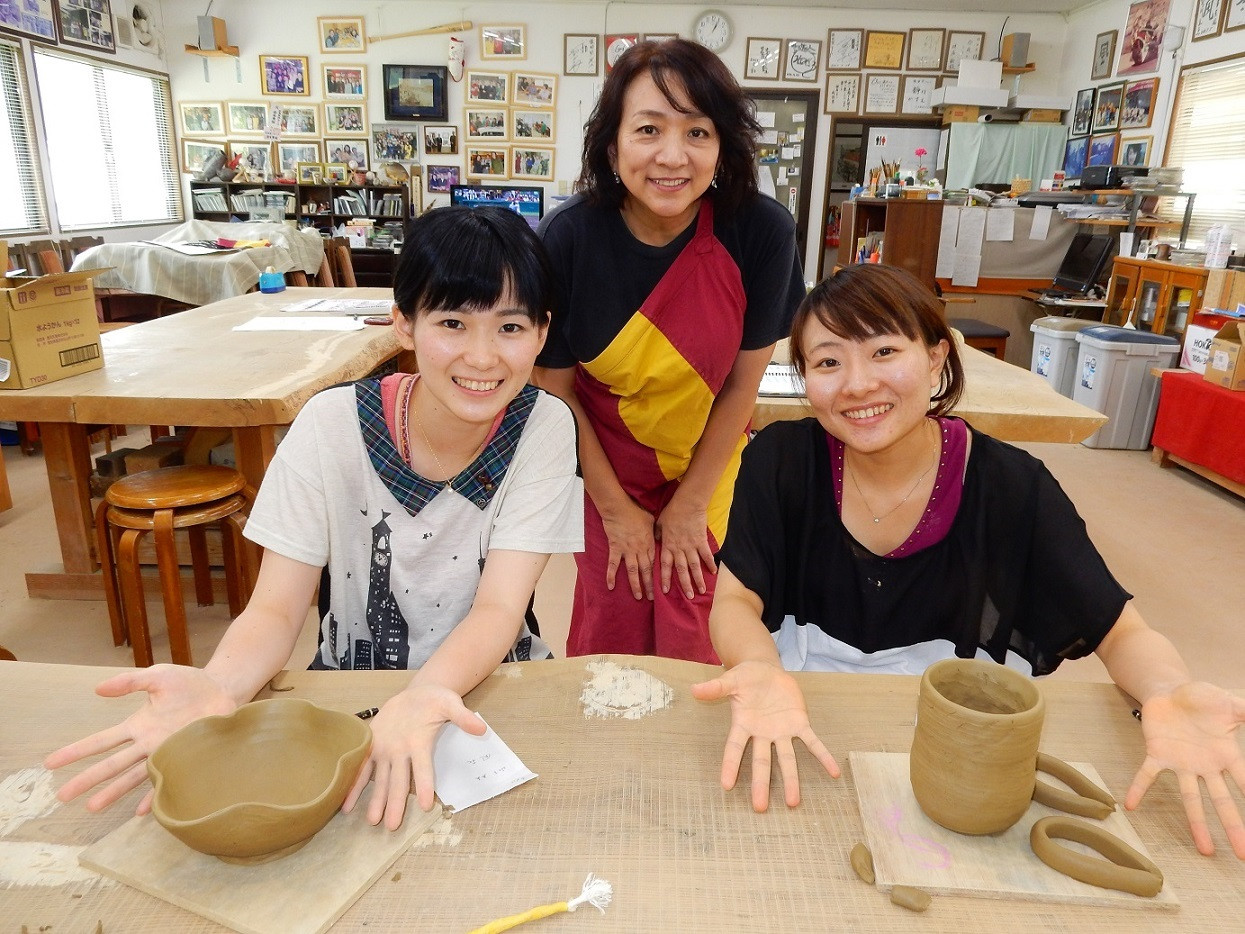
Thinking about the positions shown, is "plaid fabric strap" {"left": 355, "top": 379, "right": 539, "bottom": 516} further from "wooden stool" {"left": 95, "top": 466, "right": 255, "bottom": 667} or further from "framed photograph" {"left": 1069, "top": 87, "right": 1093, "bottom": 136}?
"framed photograph" {"left": 1069, "top": 87, "right": 1093, "bottom": 136}

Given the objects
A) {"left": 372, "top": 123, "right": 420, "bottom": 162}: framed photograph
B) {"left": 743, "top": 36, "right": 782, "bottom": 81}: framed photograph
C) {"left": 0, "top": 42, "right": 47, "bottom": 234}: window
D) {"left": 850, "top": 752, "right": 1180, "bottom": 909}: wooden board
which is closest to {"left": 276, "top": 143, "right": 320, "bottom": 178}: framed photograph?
{"left": 372, "top": 123, "right": 420, "bottom": 162}: framed photograph

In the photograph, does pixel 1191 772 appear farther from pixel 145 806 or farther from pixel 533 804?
pixel 145 806

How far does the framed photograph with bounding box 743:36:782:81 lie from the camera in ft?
23.9

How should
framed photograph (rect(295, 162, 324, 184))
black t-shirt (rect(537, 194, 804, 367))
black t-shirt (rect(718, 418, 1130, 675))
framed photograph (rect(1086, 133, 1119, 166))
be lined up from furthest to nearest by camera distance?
framed photograph (rect(295, 162, 324, 184))
framed photograph (rect(1086, 133, 1119, 166))
black t-shirt (rect(537, 194, 804, 367))
black t-shirt (rect(718, 418, 1130, 675))

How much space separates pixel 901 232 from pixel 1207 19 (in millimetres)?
2495

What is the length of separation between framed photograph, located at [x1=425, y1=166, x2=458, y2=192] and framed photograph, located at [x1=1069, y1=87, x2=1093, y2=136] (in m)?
5.37

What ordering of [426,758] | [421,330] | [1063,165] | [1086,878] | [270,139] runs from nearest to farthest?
[1086,878] < [426,758] < [421,330] < [1063,165] < [270,139]

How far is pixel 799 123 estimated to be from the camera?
7.48 meters

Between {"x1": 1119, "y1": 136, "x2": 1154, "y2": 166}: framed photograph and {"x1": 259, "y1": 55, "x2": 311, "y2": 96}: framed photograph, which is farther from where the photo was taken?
{"x1": 259, "y1": 55, "x2": 311, "y2": 96}: framed photograph

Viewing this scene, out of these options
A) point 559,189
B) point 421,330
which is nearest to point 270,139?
point 559,189

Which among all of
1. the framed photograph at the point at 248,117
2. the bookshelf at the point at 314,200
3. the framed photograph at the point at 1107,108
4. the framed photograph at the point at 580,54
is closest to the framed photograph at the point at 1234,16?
the framed photograph at the point at 1107,108

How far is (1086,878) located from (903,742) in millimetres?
199

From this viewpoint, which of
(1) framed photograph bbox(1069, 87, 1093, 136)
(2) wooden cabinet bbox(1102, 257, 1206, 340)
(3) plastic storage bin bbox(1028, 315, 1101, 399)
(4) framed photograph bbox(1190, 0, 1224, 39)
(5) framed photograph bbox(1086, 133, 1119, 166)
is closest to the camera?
(2) wooden cabinet bbox(1102, 257, 1206, 340)

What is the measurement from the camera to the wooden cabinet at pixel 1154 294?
14.0 feet
